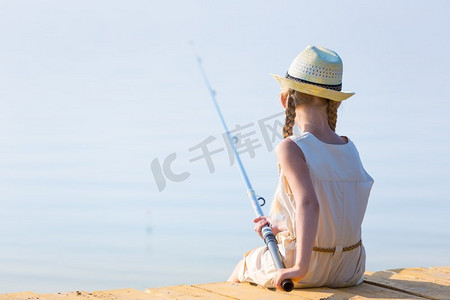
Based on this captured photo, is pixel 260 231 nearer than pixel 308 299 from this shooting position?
No

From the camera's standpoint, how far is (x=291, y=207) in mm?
3561

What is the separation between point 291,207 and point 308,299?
0.42 meters

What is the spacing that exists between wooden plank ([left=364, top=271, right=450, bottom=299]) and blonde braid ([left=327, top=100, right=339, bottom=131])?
2.91ft

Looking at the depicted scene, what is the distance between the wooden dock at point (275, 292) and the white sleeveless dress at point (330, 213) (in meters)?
0.08

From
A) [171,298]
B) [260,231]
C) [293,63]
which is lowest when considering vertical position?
[171,298]

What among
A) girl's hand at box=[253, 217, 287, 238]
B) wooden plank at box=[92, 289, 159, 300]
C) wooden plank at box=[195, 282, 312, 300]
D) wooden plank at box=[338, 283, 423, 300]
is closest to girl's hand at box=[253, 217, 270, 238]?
girl's hand at box=[253, 217, 287, 238]

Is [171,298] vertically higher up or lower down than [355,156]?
lower down

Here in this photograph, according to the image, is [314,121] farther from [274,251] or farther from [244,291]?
[244,291]

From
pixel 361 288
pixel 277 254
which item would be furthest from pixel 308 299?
pixel 361 288

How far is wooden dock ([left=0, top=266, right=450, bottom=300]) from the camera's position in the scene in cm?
352

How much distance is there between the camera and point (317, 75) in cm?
368

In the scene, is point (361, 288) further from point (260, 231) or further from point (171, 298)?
point (171, 298)

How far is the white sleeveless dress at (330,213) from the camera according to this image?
3545 millimetres

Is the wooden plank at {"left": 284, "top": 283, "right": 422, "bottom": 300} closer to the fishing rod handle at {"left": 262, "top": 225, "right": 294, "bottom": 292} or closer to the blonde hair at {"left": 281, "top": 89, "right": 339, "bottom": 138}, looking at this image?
the fishing rod handle at {"left": 262, "top": 225, "right": 294, "bottom": 292}
